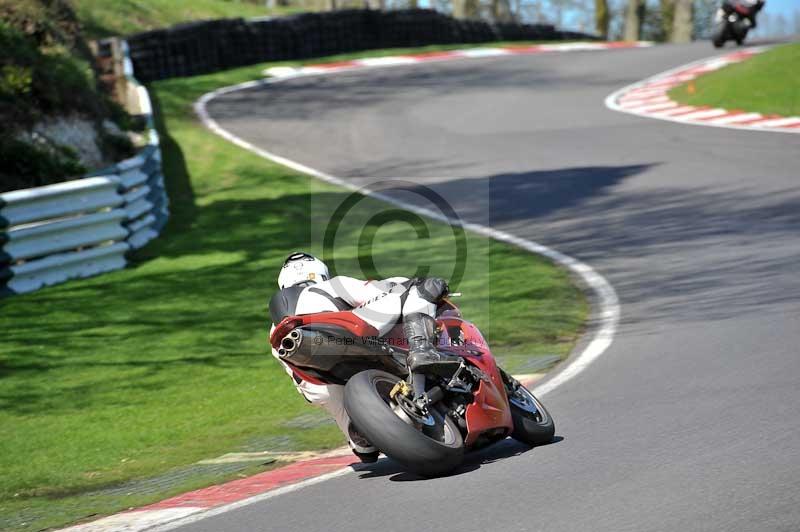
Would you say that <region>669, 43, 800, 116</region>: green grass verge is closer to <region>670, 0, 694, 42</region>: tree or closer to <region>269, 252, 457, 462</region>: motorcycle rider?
<region>269, 252, 457, 462</region>: motorcycle rider

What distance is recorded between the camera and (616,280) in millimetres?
11227

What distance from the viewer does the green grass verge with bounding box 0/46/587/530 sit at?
7.38m

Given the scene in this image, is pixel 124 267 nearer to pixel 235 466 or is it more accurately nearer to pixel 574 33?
pixel 235 466

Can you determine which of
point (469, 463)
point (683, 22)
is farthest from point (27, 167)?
point (683, 22)

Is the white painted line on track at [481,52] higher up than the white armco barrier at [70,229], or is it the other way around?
the white armco barrier at [70,229]

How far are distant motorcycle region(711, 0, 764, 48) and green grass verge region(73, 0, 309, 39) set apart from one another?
1647cm

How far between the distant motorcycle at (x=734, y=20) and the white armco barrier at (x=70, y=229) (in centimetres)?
2061

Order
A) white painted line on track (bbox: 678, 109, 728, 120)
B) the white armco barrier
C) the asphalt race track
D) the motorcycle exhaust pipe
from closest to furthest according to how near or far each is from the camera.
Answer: the asphalt race track, the motorcycle exhaust pipe, the white armco barrier, white painted line on track (bbox: 678, 109, 728, 120)

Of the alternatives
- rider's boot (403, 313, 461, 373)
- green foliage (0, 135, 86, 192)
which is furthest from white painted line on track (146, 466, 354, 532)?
green foliage (0, 135, 86, 192)

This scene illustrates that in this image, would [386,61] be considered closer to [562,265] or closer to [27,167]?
[27,167]

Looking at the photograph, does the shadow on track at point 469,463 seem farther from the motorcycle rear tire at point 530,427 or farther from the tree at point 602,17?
the tree at point 602,17

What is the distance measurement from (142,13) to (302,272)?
32555mm

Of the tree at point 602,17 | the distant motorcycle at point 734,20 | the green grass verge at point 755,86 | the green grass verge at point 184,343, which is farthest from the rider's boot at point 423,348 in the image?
the tree at point 602,17

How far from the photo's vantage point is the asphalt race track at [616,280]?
5168 millimetres
